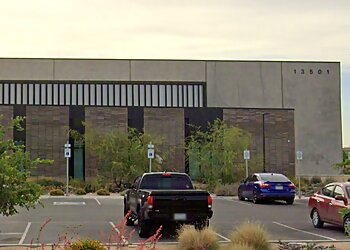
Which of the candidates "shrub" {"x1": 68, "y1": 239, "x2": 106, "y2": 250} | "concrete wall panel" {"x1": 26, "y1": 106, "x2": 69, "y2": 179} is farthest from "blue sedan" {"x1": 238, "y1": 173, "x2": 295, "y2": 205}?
"concrete wall panel" {"x1": 26, "y1": 106, "x2": 69, "y2": 179}

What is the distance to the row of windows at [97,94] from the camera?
66.6 metres

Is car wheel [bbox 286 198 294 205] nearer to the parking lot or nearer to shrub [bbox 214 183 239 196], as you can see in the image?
the parking lot

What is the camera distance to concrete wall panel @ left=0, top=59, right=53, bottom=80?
66188 millimetres

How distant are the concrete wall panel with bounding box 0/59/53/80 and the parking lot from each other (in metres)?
40.6

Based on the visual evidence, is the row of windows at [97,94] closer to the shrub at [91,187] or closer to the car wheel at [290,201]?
the shrub at [91,187]

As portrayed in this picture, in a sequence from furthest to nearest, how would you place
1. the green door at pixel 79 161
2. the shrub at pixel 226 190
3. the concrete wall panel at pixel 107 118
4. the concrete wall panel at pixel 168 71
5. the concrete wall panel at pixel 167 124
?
1. the concrete wall panel at pixel 168 71
2. the concrete wall panel at pixel 167 124
3. the concrete wall panel at pixel 107 118
4. the green door at pixel 79 161
5. the shrub at pixel 226 190

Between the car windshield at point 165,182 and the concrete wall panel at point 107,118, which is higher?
the concrete wall panel at point 107,118

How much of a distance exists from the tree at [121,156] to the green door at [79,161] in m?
10.8

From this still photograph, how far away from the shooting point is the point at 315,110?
231ft

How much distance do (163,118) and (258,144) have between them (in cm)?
944

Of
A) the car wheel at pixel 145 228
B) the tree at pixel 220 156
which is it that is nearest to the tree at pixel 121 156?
the tree at pixel 220 156

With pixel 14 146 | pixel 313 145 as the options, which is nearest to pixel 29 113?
pixel 313 145

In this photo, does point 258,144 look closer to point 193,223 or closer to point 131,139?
point 131,139

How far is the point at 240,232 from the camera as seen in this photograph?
1338 centimetres
